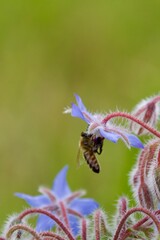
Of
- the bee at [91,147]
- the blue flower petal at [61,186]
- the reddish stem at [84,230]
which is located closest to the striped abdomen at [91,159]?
the bee at [91,147]

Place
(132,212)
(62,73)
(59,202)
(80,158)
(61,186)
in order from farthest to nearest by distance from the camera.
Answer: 1. (62,73)
2. (61,186)
3. (59,202)
4. (80,158)
5. (132,212)

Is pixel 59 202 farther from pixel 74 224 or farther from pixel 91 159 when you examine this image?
pixel 91 159

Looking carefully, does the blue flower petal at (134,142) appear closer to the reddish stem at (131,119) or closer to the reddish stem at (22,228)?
the reddish stem at (131,119)

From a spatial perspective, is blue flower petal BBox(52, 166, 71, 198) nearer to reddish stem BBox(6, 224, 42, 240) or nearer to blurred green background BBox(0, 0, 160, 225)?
reddish stem BBox(6, 224, 42, 240)

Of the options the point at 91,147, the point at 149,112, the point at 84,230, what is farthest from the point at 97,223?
the point at 149,112

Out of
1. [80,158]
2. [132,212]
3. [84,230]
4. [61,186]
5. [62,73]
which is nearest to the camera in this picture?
[132,212]

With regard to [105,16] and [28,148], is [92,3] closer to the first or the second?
[105,16]

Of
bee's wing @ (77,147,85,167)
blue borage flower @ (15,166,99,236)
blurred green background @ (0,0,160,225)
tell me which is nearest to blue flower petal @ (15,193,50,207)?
blue borage flower @ (15,166,99,236)

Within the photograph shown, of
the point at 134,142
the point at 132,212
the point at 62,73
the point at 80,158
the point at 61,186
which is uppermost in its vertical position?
Answer: the point at 62,73
